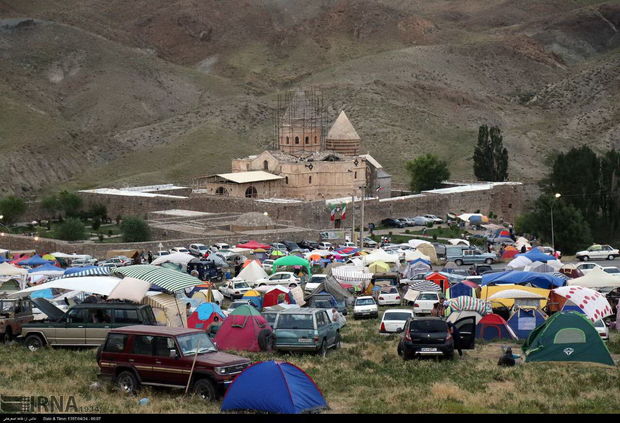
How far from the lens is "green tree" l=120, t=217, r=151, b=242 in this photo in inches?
2105

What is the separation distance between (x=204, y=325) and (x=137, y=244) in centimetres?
2271

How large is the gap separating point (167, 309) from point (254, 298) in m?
6.72

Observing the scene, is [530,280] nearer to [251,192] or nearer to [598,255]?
[598,255]

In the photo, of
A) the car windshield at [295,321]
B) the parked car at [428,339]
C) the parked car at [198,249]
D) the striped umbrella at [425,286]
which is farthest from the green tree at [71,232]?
the parked car at [428,339]

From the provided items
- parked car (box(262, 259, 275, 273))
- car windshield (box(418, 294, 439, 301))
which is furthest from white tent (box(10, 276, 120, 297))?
parked car (box(262, 259, 275, 273))

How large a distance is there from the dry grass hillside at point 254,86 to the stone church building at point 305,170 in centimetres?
1771

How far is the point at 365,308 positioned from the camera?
29875mm

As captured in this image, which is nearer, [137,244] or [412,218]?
[137,244]

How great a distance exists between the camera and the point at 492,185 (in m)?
74.8

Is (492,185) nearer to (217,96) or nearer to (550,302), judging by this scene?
(550,302)

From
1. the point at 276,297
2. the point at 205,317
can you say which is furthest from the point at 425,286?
the point at 205,317

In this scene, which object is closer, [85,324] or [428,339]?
[428,339]

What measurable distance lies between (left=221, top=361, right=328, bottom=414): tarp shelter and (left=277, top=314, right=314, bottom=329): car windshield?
518 cm
